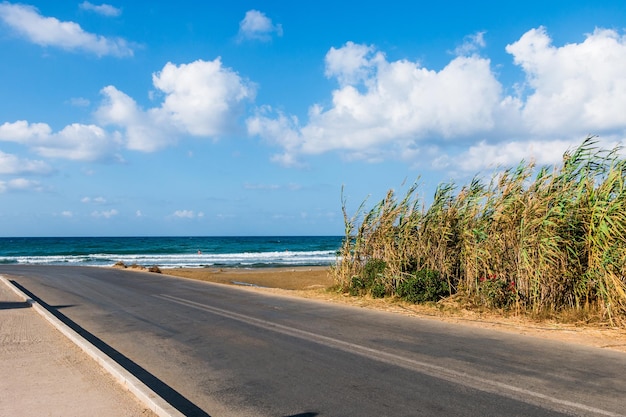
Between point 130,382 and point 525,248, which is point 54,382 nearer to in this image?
point 130,382

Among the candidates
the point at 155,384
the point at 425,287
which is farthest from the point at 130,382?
the point at 425,287

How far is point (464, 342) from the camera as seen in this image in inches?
355

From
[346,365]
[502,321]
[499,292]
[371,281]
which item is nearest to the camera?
[346,365]

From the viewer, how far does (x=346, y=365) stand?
7242 mm

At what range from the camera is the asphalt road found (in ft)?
18.2

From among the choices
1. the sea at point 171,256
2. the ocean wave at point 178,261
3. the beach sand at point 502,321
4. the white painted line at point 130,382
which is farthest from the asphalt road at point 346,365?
the ocean wave at point 178,261

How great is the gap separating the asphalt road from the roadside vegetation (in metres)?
2.37

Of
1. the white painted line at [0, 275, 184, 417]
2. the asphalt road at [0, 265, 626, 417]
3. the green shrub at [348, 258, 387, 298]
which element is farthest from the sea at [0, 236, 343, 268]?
the white painted line at [0, 275, 184, 417]

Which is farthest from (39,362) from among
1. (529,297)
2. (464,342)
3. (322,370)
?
(529,297)

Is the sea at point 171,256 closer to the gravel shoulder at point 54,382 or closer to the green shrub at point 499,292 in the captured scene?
the green shrub at point 499,292

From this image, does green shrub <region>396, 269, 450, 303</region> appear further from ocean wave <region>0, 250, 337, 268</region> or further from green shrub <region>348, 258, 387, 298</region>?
ocean wave <region>0, 250, 337, 268</region>

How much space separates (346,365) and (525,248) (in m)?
6.55

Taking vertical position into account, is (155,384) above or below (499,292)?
below

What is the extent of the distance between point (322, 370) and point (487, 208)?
328 inches
